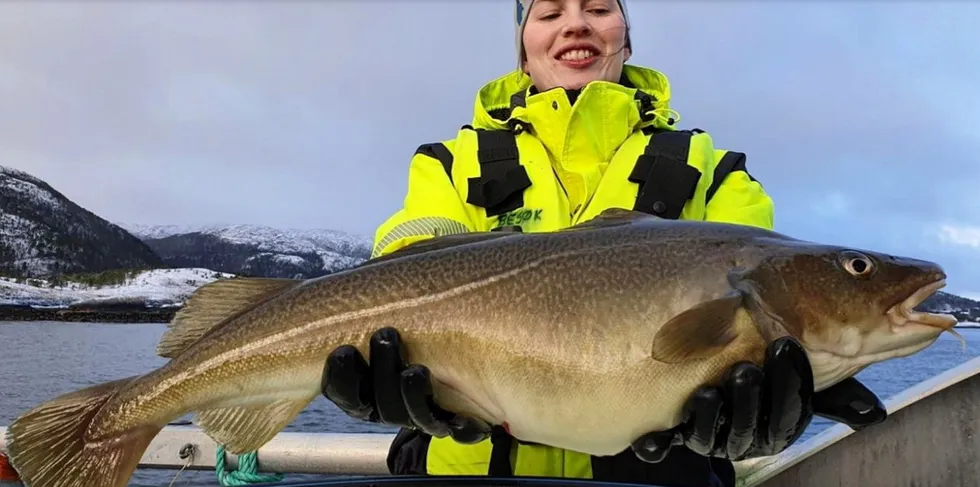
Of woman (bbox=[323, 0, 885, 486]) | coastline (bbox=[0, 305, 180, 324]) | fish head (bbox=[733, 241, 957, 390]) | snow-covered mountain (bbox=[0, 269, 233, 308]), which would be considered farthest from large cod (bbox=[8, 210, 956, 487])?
snow-covered mountain (bbox=[0, 269, 233, 308])

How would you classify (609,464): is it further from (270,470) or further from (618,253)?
(270,470)

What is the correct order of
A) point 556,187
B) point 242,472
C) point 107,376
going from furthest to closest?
point 107,376 < point 242,472 < point 556,187

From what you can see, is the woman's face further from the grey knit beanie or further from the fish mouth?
the fish mouth

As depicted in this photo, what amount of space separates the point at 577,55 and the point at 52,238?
558ft

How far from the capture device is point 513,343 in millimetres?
2404

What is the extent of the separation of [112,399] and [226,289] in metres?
0.61

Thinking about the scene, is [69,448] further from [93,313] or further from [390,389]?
[93,313]

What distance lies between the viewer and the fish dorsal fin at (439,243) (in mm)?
A: 2689

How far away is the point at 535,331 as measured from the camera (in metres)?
2.39

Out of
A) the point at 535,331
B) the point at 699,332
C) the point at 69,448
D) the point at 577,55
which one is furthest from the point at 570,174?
the point at 69,448

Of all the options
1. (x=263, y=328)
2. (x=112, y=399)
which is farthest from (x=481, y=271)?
(x=112, y=399)

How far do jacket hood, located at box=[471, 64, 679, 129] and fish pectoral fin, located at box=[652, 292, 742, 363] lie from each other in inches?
61.3

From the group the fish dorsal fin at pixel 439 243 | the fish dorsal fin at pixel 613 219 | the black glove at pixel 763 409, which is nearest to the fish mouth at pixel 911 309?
the black glove at pixel 763 409

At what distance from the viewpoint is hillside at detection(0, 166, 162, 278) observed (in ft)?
433
